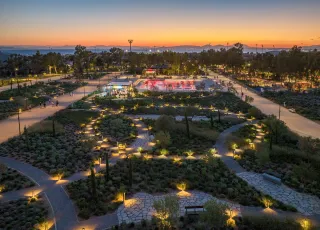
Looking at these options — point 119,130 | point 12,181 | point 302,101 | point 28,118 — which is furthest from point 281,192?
point 302,101

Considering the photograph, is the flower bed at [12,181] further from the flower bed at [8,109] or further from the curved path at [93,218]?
the flower bed at [8,109]

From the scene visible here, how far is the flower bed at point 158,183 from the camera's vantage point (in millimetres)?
17219

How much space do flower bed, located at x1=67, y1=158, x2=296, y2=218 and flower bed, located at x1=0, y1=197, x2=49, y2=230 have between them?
1932mm

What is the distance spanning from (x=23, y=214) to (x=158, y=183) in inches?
329

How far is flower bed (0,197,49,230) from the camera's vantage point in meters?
14.8

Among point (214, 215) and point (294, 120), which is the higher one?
point (214, 215)

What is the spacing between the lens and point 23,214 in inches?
623

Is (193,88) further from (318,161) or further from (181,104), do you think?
(318,161)

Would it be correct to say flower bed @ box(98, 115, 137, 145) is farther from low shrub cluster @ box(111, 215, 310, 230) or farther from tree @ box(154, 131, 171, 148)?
low shrub cluster @ box(111, 215, 310, 230)

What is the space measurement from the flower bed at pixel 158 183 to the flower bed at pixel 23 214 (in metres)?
1.93

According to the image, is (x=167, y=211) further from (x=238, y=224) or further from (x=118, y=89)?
(x=118, y=89)

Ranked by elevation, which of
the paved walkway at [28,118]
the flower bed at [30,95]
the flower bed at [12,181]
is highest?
the flower bed at [30,95]

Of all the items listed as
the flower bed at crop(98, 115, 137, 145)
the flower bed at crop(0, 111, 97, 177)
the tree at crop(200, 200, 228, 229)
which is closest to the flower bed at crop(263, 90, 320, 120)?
the flower bed at crop(98, 115, 137, 145)

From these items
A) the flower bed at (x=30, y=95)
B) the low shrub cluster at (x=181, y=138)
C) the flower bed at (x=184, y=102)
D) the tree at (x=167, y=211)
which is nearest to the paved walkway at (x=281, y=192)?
the low shrub cluster at (x=181, y=138)
